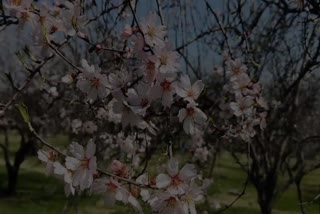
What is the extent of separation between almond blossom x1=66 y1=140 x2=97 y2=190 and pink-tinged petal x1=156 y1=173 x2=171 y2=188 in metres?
0.18

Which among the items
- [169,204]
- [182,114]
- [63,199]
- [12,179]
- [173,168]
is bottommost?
[63,199]

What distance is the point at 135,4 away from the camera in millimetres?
2318

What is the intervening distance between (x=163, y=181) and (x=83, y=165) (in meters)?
0.23

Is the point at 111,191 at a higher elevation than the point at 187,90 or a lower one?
lower

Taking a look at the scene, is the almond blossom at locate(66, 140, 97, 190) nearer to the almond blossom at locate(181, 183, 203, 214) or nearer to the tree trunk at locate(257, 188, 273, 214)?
the almond blossom at locate(181, 183, 203, 214)

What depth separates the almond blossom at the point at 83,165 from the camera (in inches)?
61.4

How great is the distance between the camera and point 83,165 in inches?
63.1

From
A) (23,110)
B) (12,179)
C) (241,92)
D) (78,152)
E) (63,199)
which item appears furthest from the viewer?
(12,179)

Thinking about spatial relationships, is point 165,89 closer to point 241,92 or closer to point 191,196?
point 191,196

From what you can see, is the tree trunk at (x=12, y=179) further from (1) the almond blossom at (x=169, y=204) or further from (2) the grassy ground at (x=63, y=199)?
(1) the almond blossom at (x=169, y=204)

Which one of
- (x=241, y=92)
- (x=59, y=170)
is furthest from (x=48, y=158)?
(x=241, y=92)

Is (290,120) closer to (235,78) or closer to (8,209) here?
(235,78)

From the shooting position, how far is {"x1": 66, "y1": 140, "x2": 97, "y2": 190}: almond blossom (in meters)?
1.56

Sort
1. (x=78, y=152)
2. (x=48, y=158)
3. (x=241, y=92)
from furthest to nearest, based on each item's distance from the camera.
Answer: (x=241, y=92) < (x=48, y=158) < (x=78, y=152)
